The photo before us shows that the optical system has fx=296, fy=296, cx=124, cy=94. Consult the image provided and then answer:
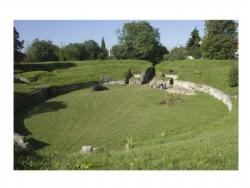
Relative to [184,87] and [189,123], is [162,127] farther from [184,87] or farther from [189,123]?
[184,87]

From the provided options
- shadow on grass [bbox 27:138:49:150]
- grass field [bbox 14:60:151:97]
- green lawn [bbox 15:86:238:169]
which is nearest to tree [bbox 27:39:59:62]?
grass field [bbox 14:60:151:97]

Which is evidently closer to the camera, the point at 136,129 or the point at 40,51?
the point at 136,129

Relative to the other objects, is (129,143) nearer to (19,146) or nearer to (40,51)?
(19,146)

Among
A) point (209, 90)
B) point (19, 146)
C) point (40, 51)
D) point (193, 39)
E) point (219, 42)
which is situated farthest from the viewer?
point (193, 39)

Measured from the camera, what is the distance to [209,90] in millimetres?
30516

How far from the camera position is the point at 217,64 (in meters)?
40.5

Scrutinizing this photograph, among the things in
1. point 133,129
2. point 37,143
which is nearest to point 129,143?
point 133,129

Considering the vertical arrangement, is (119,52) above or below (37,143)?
above

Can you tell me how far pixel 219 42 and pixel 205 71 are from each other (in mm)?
11776

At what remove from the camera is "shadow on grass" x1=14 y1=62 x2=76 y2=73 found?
3788cm

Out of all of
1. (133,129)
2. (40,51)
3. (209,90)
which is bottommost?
(133,129)

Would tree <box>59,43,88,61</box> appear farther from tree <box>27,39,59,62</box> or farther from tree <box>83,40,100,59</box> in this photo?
tree <box>27,39,59,62</box>

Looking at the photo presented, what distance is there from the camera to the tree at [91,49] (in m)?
69.0
